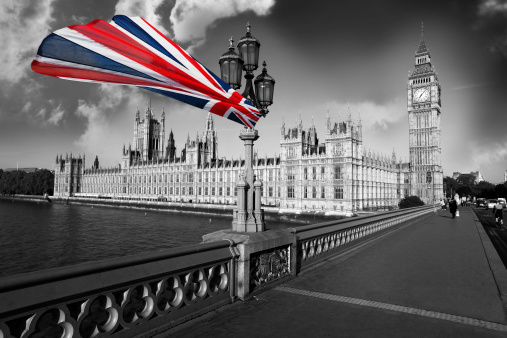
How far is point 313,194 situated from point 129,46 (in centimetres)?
5757

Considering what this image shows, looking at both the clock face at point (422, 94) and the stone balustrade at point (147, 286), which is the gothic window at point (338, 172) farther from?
the stone balustrade at point (147, 286)

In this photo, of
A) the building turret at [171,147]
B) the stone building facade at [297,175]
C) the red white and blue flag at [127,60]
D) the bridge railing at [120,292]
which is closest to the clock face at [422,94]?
the stone building facade at [297,175]

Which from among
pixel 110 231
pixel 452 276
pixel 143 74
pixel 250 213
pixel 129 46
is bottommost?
pixel 110 231

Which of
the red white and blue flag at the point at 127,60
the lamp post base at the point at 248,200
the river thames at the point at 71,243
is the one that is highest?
the red white and blue flag at the point at 127,60

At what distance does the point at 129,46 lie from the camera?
474 cm

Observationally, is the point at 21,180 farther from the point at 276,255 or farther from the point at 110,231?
the point at 276,255

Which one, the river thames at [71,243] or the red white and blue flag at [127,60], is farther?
the river thames at [71,243]

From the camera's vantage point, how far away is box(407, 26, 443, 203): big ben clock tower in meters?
82.6

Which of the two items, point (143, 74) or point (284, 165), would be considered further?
point (284, 165)

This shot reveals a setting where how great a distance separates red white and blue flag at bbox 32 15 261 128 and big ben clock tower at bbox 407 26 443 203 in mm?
87787

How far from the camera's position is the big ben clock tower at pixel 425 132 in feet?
271

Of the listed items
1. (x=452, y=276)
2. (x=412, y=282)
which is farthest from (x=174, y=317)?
(x=452, y=276)

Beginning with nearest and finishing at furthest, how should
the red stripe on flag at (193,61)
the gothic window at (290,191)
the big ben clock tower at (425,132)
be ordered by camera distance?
1. the red stripe on flag at (193,61)
2. the gothic window at (290,191)
3. the big ben clock tower at (425,132)

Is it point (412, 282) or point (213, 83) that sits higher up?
point (213, 83)
